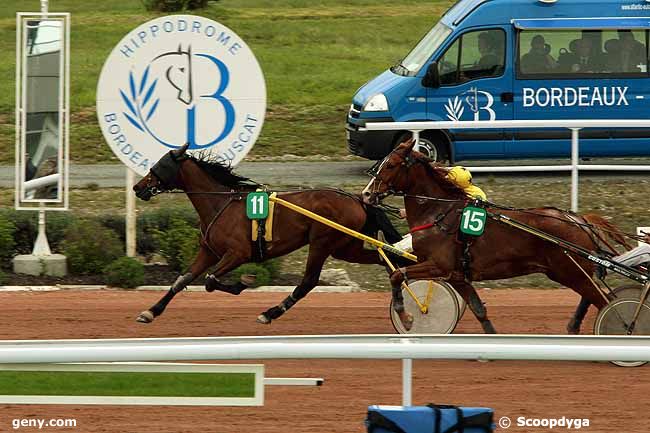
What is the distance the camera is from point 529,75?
18.0 m

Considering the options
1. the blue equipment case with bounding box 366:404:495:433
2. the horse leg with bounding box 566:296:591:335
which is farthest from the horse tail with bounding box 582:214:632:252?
the blue equipment case with bounding box 366:404:495:433

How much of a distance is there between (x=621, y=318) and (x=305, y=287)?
264cm

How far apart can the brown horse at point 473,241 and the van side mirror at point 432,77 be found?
23.8ft

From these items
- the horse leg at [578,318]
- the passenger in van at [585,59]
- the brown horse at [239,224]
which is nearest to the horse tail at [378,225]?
the brown horse at [239,224]

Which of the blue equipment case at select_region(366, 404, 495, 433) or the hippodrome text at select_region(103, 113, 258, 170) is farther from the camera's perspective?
the hippodrome text at select_region(103, 113, 258, 170)

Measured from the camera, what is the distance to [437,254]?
1037 cm

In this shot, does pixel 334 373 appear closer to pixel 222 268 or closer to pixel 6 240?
pixel 222 268

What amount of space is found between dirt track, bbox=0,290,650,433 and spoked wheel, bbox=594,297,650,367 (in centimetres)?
50

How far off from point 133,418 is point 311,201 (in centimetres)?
523

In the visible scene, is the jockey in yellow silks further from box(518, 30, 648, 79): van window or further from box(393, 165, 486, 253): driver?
box(518, 30, 648, 79): van window

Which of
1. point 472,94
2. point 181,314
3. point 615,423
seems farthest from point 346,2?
point 615,423

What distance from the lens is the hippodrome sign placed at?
45.8ft

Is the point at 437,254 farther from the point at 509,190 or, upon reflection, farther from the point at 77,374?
the point at 509,190

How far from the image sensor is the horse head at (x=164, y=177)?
451 inches
